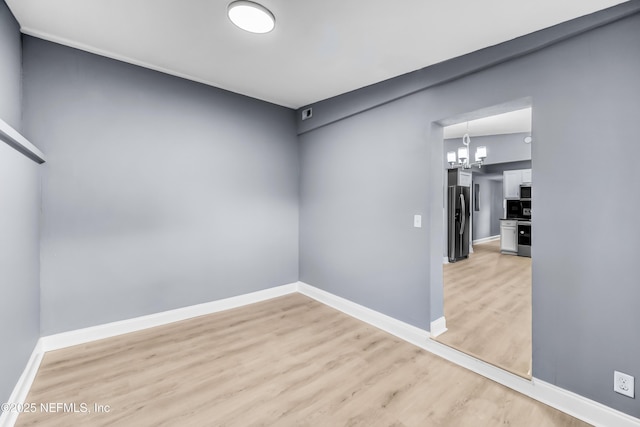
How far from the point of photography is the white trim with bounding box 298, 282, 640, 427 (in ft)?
5.65

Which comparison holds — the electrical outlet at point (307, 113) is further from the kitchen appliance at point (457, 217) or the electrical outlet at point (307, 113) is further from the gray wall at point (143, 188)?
the kitchen appliance at point (457, 217)

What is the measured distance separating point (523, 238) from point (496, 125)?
3084mm

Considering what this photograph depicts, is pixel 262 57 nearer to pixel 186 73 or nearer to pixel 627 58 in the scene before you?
pixel 186 73

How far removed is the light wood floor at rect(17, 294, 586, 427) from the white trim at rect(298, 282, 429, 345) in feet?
0.40

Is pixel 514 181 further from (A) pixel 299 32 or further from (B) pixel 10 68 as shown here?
(B) pixel 10 68

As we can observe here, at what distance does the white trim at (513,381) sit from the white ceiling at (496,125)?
Result: 4138 mm

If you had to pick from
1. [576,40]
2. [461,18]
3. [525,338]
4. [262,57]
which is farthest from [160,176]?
[525,338]

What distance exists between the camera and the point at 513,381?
2.09 m

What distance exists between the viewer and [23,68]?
2334mm

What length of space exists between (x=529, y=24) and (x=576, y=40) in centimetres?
31

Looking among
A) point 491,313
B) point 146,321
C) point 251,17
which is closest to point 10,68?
point 251,17

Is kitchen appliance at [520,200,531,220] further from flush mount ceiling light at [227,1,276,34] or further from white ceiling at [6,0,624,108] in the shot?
flush mount ceiling light at [227,1,276,34]

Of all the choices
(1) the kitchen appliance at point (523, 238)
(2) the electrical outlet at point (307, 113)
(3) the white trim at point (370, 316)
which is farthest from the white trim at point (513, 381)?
(1) the kitchen appliance at point (523, 238)

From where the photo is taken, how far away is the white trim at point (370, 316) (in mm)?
2779
